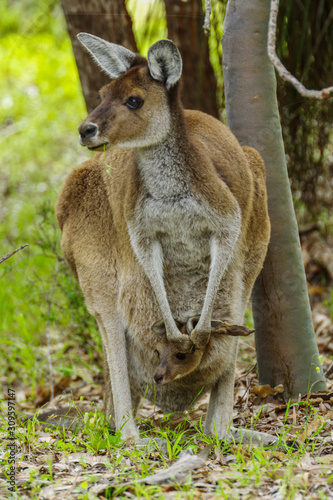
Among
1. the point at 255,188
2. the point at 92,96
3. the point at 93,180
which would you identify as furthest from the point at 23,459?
the point at 92,96

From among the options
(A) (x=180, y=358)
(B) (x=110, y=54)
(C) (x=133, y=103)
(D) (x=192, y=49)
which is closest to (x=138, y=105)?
(C) (x=133, y=103)

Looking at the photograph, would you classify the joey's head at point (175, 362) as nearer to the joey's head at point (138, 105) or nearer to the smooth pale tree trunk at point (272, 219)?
the smooth pale tree trunk at point (272, 219)

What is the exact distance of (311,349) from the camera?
144 inches

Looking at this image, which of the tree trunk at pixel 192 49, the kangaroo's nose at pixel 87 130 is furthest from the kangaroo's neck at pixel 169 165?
the tree trunk at pixel 192 49

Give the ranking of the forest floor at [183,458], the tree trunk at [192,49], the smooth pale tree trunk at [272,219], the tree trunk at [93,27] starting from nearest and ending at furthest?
the forest floor at [183,458]
the smooth pale tree trunk at [272,219]
the tree trunk at [93,27]
the tree trunk at [192,49]

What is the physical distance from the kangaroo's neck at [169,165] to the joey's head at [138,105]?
44 millimetres

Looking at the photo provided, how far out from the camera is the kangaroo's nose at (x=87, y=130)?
2.88 metres

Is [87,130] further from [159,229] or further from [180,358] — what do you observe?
[180,358]

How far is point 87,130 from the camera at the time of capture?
288 centimetres

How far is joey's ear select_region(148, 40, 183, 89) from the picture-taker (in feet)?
9.70

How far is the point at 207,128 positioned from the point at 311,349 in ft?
4.93

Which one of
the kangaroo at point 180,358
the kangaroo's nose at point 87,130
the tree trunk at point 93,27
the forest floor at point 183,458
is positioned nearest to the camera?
the forest floor at point 183,458

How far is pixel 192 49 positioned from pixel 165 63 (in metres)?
2.20

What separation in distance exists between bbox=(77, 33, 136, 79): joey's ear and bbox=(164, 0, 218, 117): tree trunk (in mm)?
1561
